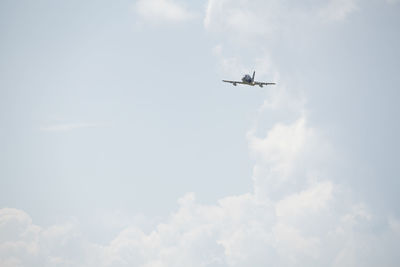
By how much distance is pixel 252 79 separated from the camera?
6944 inches
